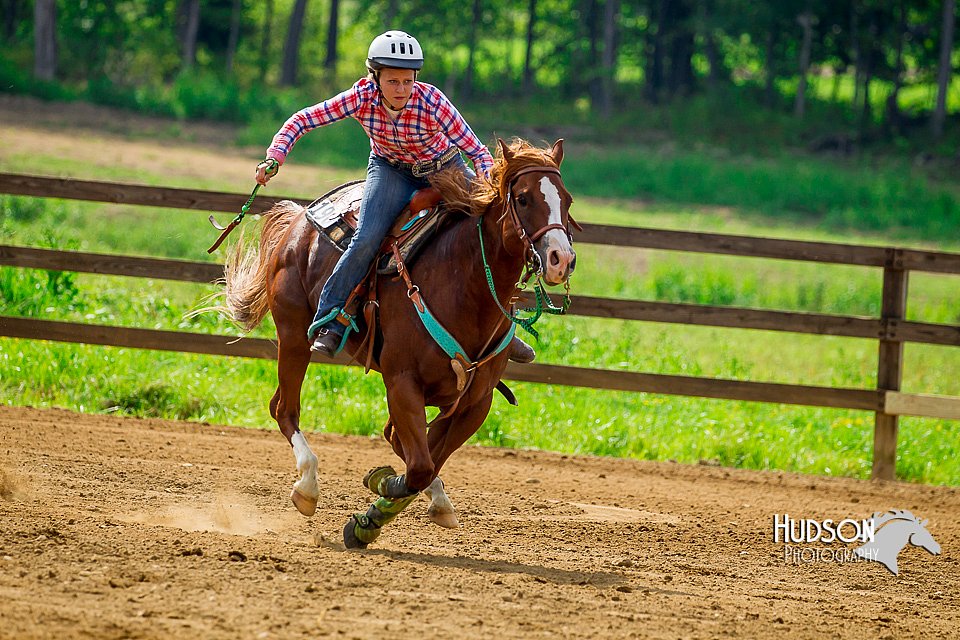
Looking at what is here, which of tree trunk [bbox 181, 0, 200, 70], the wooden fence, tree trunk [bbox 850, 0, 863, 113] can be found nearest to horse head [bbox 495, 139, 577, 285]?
the wooden fence

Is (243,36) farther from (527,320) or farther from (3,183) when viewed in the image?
(527,320)

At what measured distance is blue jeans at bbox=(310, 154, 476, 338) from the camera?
585 cm

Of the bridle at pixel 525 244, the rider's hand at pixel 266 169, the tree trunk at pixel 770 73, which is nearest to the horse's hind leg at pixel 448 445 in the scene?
the bridle at pixel 525 244

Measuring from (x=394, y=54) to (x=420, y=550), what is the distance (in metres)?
2.51

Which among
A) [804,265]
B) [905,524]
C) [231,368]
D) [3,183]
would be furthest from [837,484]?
[804,265]

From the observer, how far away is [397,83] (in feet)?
18.7

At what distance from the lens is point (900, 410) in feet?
28.0

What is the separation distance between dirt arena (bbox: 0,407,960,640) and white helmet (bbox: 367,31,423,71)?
2.44m

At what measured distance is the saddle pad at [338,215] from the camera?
244 inches

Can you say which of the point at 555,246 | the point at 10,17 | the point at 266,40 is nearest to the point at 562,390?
the point at 555,246

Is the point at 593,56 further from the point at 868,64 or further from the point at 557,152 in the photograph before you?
the point at 557,152

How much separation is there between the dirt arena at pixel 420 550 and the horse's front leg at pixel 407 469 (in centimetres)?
15

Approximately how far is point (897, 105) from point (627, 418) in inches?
1262

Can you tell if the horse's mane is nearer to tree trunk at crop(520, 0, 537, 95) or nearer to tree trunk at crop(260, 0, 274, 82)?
tree trunk at crop(520, 0, 537, 95)
